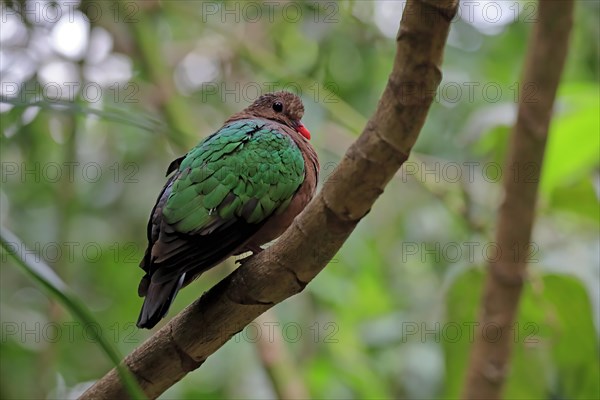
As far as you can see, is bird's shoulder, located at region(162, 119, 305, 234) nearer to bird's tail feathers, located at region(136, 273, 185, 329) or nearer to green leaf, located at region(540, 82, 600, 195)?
bird's tail feathers, located at region(136, 273, 185, 329)

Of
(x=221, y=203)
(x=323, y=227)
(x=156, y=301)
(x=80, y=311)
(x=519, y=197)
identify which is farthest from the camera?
(x=519, y=197)

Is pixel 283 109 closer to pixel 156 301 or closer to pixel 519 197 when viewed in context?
pixel 519 197

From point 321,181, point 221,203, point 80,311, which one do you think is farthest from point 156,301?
point 321,181

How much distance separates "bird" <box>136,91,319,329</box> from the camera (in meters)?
1.95

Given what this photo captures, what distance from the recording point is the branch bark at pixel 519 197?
247cm

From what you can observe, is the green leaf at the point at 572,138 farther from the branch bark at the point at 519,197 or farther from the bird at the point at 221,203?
the bird at the point at 221,203

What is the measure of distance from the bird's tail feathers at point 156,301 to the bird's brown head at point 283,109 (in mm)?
1037

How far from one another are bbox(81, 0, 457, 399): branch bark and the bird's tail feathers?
66 millimetres

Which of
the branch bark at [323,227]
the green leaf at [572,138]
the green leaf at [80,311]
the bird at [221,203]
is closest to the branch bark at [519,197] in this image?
the green leaf at [572,138]

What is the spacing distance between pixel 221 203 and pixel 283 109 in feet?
3.07

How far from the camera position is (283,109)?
115 inches

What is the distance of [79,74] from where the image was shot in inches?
141

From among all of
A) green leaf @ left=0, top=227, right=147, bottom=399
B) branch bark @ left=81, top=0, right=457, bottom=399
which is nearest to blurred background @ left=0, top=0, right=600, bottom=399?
branch bark @ left=81, top=0, right=457, bottom=399

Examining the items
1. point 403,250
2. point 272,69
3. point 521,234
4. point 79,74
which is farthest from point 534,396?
point 79,74
